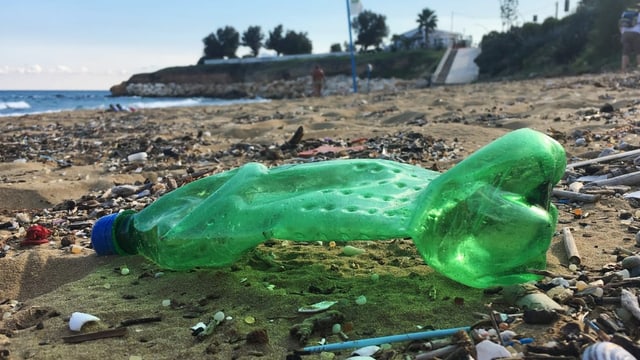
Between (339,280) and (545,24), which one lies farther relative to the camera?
(545,24)

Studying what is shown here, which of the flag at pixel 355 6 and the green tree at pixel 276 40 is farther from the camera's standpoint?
the green tree at pixel 276 40

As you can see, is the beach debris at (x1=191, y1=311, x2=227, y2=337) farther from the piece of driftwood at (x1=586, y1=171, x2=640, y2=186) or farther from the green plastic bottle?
the piece of driftwood at (x1=586, y1=171, x2=640, y2=186)

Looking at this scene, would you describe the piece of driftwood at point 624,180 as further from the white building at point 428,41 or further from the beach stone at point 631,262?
the white building at point 428,41

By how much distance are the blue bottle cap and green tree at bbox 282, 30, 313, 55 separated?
76055 millimetres

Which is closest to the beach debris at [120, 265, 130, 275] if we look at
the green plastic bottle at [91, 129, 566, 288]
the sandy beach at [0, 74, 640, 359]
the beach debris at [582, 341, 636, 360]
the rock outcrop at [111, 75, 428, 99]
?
the sandy beach at [0, 74, 640, 359]

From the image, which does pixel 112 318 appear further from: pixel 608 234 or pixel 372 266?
pixel 608 234

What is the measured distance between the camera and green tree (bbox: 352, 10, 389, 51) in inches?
2800

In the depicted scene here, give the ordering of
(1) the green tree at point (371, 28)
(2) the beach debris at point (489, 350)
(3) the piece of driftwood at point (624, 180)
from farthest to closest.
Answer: (1) the green tree at point (371, 28) < (3) the piece of driftwood at point (624, 180) < (2) the beach debris at point (489, 350)

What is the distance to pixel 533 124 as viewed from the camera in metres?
5.13

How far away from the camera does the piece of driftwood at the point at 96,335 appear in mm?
1563

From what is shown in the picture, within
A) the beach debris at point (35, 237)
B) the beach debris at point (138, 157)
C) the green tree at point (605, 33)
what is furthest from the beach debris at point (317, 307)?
the green tree at point (605, 33)

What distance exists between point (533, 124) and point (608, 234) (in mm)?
3230

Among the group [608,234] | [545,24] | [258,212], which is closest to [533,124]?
[608,234]

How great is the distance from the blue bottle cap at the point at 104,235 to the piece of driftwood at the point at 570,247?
171 cm
